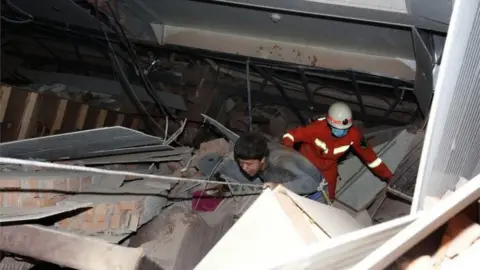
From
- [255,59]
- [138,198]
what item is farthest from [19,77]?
[138,198]

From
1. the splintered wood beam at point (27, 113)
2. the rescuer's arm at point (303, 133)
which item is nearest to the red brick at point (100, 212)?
the rescuer's arm at point (303, 133)

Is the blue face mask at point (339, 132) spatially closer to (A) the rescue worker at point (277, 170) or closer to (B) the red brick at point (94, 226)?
(A) the rescue worker at point (277, 170)

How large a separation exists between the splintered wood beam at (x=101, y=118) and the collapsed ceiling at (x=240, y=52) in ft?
0.98

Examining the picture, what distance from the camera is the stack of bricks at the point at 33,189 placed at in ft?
6.53

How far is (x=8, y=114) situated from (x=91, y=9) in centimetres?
94

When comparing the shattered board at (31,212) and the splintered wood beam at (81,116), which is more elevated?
the shattered board at (31,212)

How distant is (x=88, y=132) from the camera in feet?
6.91

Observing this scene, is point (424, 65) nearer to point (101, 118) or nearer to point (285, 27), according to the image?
point (285, 27)

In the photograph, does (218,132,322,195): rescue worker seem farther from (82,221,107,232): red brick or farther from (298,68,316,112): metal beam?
(82,221,107,232): red brick

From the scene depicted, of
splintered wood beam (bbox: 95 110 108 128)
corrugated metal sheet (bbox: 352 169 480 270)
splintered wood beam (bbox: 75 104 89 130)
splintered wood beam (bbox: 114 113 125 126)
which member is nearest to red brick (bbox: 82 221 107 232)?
corrugated metal sheet (bbox: 352 169 480 270)

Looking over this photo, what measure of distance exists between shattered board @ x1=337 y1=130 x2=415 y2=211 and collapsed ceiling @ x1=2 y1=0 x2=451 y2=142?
272 millimetres

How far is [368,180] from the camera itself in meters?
3.93

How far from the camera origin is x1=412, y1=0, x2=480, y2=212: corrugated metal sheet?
113 cm

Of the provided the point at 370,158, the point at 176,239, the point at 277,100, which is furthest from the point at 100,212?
the point at 277,100
